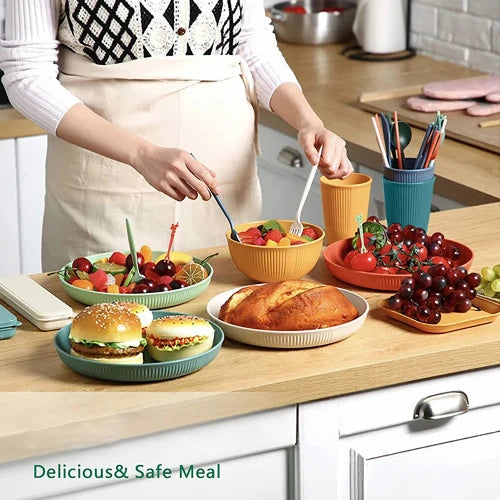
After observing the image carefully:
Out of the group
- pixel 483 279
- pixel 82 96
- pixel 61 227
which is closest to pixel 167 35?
pixel 82 96

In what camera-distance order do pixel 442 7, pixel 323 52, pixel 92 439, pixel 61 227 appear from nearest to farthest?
1. pixel 92 439
2. pixel 61 227
3. pixel 442 7
4. pixel 323 52

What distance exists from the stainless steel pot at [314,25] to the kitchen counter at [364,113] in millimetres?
29

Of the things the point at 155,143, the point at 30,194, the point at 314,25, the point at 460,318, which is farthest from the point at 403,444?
the point at 314,25

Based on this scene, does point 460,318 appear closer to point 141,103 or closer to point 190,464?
point 190,464

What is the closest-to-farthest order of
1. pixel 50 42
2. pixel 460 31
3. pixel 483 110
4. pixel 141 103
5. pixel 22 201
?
pixel 50 42
pixel 141 103
pixel 483 110
pixel 22 201
pixel 460 31

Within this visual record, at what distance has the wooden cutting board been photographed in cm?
245

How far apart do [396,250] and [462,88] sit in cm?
128

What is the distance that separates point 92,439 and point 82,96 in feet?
3.04

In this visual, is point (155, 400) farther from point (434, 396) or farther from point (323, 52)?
point (323, 52)

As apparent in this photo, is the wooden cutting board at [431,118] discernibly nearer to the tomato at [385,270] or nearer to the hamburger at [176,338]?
the tomato at [385,270]

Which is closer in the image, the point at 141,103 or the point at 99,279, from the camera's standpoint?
the point at 99,279

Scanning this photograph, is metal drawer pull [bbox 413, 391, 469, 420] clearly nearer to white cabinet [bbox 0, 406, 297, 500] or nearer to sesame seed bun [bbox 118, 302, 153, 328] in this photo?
white cabinet [bbox 0, 406, 297, 500]

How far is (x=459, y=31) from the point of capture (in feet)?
10.7

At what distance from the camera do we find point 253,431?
52.1 inches
